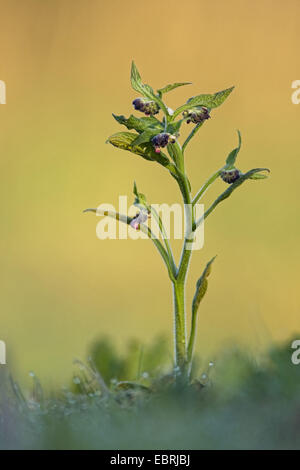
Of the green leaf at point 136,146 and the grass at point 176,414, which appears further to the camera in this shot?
the green leaf at point 136,146

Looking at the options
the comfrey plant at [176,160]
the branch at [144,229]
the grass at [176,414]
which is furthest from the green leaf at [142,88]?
the grass at [176,414]

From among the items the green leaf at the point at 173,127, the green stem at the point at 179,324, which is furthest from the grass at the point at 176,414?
the green leaf at the point at 173,127

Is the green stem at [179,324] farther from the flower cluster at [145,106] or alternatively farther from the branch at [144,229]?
the flower cluster at [145,106]

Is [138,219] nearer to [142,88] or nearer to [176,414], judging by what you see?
[142,88]

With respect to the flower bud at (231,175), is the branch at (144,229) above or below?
below

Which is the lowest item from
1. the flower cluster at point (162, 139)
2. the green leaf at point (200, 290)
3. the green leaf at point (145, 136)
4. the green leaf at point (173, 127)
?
the green leaf at point (200, 290)

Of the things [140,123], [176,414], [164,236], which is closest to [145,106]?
[140,123]
